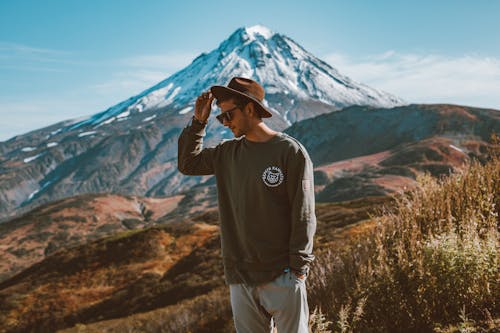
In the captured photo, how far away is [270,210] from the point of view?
2.67 metres

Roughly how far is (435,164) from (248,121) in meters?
78.1

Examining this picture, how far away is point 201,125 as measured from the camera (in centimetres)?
320

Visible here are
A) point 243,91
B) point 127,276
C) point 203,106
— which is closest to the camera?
point 243,91

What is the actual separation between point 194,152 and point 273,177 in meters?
0.79

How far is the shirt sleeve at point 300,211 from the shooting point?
2559mm

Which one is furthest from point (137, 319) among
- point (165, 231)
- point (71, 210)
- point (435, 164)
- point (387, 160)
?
point (71, 210)

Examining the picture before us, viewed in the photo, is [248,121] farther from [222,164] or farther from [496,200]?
[496,200]

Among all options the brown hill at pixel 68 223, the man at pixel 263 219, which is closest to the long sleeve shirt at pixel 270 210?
the man at pixel 263 219

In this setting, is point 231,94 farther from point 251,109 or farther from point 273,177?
point 273,177

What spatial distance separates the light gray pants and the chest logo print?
0.54m

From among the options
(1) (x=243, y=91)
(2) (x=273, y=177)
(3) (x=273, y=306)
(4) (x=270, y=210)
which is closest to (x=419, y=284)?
(3) (x=273, y=306)

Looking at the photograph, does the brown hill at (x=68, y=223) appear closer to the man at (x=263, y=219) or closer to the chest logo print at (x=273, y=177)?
the man at (x=263, y=219)

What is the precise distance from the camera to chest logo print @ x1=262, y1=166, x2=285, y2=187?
2631 mm

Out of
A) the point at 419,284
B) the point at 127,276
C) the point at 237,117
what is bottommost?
the point at 127,276
